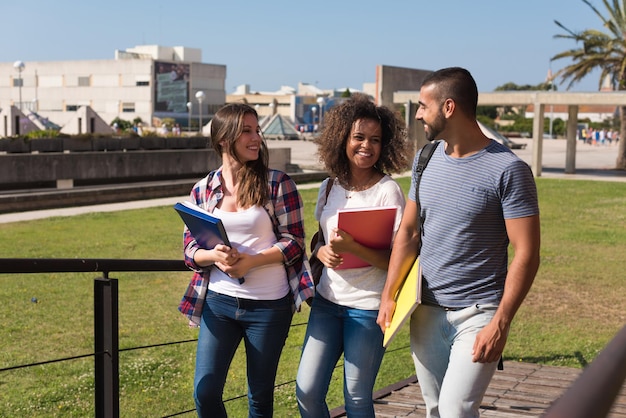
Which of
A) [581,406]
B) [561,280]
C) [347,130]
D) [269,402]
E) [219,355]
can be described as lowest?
[561,280]

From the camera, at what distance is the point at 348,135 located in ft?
12.1

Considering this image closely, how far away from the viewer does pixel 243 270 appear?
139 inches

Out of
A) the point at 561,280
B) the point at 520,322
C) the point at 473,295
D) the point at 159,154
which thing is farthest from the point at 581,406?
the point at 159,154

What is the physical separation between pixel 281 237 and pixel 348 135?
53 cm

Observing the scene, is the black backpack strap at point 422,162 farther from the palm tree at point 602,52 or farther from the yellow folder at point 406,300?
the palm tree at point 602,52

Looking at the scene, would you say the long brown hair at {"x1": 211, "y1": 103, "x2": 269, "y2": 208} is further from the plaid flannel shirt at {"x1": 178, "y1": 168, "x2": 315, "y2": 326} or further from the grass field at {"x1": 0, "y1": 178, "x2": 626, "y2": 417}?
the grass field at {"x1": 0, "y1": 178, "x2": 626, "y2": 417}

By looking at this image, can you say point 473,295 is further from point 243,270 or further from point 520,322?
point 520,322

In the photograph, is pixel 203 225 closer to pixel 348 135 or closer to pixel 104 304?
pixel 104 304

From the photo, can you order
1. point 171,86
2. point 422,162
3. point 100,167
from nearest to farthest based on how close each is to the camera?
point 422,162, point 100,167, point 171,86

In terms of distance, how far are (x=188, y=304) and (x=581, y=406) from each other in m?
2.72

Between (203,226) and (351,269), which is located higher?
(203,226)

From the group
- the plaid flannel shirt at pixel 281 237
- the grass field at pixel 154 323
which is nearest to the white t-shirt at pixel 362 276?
the plaid flannel shirt at pixel 281 237

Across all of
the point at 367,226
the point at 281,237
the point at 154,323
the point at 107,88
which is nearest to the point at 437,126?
the point at 367,226

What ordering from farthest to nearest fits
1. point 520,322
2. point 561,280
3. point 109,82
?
point 109,82 < point 561,280 < point 520,322
